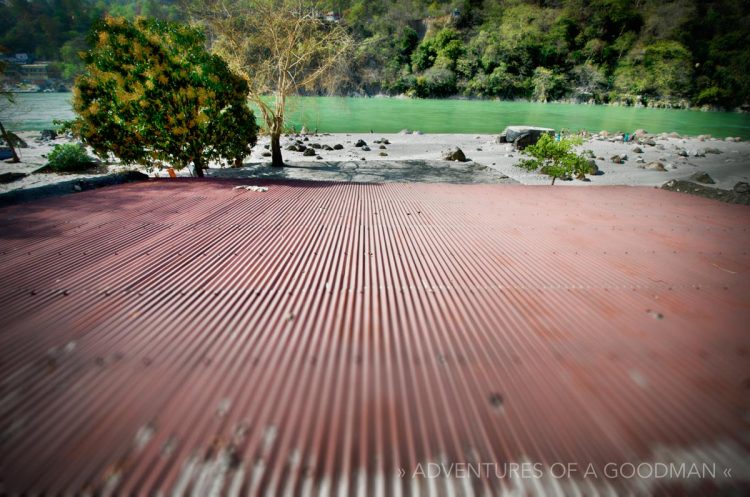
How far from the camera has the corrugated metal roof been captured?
162 cm

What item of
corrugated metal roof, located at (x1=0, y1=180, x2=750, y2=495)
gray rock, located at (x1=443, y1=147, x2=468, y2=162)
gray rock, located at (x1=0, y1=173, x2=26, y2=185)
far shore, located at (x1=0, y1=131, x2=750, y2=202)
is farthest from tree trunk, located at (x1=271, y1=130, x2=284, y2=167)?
corrugated metal roof, located at (x1=0, y1=180, x2=750, y2=495)

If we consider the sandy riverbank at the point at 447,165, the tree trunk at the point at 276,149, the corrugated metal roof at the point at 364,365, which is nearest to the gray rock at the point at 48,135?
the sandy riverbank at the point at 447,165

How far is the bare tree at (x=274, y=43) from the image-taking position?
13.9 metres

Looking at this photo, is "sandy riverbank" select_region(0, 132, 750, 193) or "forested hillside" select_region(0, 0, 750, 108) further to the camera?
A: "forested hillside" select_region(0, 0, 750, 108)

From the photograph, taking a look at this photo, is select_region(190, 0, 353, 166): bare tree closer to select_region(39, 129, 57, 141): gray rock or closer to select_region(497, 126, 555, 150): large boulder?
select_region(497, 126, 555, 150): large boulder

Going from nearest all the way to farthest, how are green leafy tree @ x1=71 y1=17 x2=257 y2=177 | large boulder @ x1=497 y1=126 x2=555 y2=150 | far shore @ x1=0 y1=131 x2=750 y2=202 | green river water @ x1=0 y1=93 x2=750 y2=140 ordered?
green leafy tree @ x1=71 y1=17 x2=257 y2=177 → far shore @ x1=0 y1=131 x2=750 y2=202 → large boulder @ x1=497 y1=126 x2=555 y2=150 → green river water @ x1=0 y1=93 x2=750 y2=140

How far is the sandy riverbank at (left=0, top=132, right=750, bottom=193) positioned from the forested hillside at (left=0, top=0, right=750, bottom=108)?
4381cm

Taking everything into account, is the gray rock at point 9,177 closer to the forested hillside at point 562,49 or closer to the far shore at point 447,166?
the far shore at point 447,166

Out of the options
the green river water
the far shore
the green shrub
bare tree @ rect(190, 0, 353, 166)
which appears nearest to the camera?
bare tree @ rect(190, 0, 353, 166)

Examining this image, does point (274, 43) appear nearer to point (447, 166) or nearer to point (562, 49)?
point (447, 166)

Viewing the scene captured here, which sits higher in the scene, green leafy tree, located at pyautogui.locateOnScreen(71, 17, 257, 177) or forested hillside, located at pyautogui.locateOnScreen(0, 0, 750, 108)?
forested hillside, located at pyautogui.locateOnScreen(0, 0, 750, 108)

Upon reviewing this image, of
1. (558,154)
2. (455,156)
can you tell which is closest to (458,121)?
(455,156)

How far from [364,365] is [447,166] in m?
16.2

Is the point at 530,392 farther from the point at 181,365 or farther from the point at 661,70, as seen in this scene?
the point at 661,70
